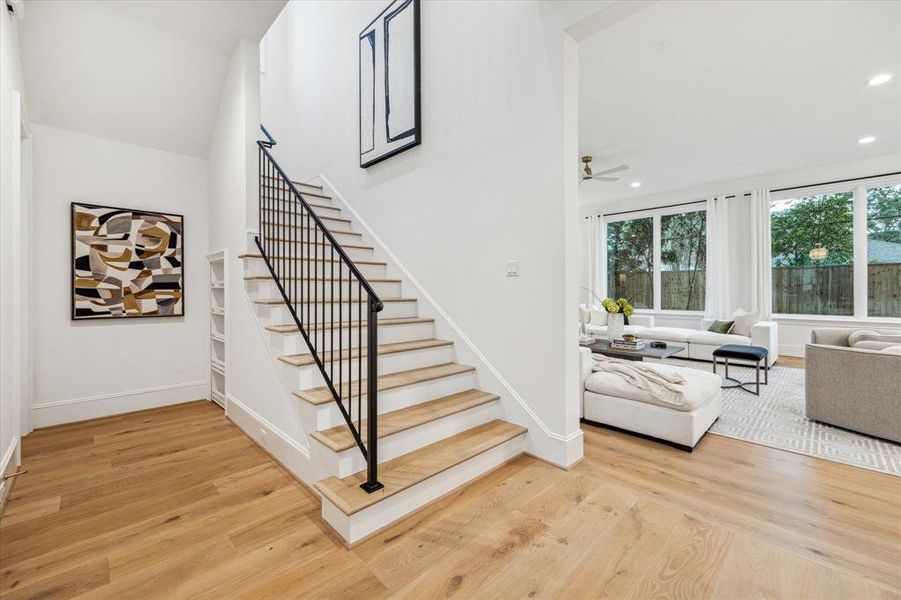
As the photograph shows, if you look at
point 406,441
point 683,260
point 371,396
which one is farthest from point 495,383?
point 683,260

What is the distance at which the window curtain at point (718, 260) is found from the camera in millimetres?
6805

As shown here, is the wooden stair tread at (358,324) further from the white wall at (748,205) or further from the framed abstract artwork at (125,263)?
the white wall at (748,205)

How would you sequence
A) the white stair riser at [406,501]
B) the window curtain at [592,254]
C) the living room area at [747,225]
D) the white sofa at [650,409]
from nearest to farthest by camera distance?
the white stair riser at [406,501] → the white sofa at [650,409] → the living room area at [747,225] → the window curtain at [592,254]

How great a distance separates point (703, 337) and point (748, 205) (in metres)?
2.70

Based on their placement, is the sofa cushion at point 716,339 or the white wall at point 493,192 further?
the sofa cushion at point 716,339

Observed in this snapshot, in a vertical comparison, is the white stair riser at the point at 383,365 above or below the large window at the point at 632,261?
below

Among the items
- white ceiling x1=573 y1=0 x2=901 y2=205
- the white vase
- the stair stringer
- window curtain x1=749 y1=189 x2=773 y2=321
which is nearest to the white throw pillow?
window curtain x1=749 y1=189 x2=773 y2=321


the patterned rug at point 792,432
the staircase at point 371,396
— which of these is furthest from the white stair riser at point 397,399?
the patterned rug at point 792,432

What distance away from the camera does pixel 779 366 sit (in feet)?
17.9

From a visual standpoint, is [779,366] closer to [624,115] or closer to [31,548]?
[624,115]

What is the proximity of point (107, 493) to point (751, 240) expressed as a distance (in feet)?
27.8

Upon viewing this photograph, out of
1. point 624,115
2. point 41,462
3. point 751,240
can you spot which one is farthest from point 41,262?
point 751,240

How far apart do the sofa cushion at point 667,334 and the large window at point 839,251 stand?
1.86 meters

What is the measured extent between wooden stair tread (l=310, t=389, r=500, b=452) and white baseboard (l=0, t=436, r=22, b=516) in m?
1.64
